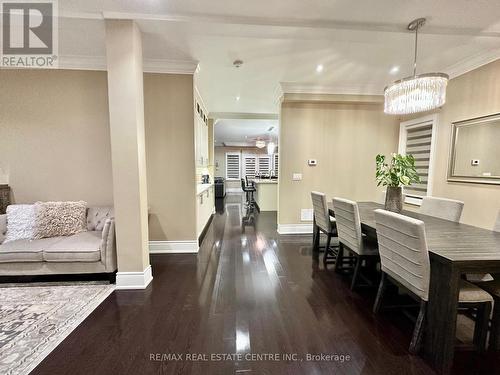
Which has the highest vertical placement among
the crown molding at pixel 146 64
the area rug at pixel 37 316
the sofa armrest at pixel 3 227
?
the crown molding at pixel 146 64

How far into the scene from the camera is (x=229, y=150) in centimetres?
1180

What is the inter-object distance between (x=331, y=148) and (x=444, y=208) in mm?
2131

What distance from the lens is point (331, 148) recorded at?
14.0 feet

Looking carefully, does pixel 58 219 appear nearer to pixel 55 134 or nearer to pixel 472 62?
pixel 55 134

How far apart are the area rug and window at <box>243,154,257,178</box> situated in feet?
32.5

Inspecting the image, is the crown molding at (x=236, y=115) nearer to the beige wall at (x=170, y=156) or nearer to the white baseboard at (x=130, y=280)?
the beige wall at (x=170, y=156)

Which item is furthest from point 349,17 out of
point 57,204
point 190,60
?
point 57,204

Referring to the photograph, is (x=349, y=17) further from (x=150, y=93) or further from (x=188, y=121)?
(x=150, y=93)

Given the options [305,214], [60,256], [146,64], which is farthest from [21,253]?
[305,214]

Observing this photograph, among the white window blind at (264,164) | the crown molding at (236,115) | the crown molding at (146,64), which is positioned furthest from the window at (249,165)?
the crown molding at (146,64)

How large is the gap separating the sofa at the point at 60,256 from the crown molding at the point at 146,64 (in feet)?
7.18

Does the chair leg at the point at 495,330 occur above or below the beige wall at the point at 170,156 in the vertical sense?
below

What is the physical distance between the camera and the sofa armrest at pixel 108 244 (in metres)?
2.39

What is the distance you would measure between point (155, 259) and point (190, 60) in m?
2.89
